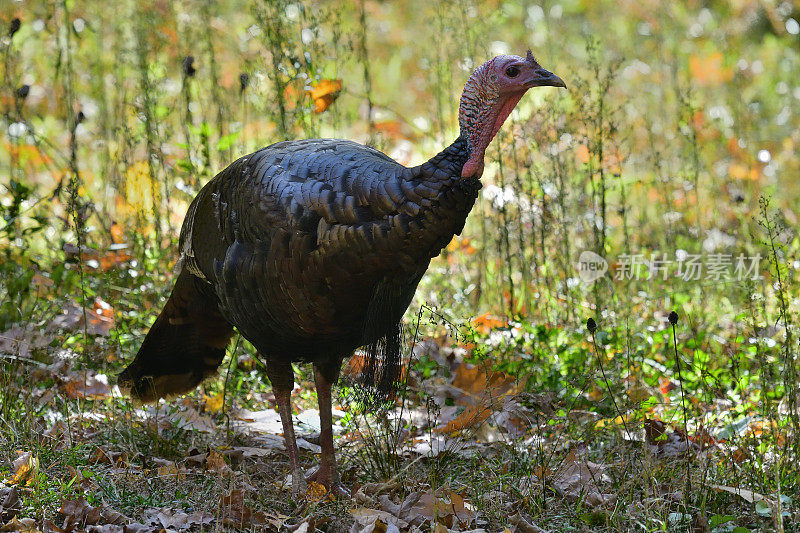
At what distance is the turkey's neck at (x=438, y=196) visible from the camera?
9.84ft

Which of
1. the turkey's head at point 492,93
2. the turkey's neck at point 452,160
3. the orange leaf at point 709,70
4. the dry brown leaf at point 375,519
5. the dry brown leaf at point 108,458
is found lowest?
the dry brown leaf at point 375,519

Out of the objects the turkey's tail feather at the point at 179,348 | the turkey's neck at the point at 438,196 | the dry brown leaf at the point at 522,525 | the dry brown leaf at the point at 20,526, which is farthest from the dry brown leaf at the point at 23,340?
the dry brown leaf at the point at 522,525

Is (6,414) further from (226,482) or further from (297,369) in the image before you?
(297,369)

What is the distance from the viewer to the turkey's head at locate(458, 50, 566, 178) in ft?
10.0

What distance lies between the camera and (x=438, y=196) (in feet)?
9.82

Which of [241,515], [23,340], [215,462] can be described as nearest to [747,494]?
[241,515]

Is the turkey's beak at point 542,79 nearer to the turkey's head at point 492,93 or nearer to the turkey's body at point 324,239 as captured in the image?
the turkey's head at point 492,93

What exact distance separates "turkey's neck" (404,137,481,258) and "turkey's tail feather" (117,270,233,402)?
4.32ft

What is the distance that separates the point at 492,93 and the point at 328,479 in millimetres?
1648

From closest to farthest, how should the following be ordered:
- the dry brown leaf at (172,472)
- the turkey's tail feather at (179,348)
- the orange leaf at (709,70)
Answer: the dry brown leaf at (172,472), the turkey's tail feather at (179,348), the orange leaf at (709,70)

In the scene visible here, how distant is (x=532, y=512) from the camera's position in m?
3.15

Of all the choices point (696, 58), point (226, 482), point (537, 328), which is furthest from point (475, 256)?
point (696, 58)

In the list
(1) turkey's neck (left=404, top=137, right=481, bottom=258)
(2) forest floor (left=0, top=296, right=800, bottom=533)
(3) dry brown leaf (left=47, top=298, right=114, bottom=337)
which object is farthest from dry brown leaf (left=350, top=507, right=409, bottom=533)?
(3) dry brown leaf (left=47, top=298, right=114, bottom=337)

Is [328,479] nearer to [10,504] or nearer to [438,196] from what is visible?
[10,504]
